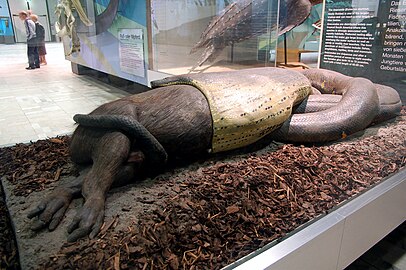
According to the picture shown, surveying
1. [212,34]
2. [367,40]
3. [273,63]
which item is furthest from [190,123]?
[367,40]

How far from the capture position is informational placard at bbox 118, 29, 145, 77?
2029mm

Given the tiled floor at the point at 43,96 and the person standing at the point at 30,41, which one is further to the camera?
the tiled floor at the point at 43,96

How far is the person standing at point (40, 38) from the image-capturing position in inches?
50.6

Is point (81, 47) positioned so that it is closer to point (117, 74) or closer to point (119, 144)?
point (117, 74)

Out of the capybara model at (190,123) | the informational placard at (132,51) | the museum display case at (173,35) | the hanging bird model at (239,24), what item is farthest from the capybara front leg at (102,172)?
the hanging bird model at (239,24)

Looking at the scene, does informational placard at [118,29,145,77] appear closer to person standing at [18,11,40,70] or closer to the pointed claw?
→ person standing at [18,11,40,70]

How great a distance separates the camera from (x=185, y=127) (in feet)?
4.79

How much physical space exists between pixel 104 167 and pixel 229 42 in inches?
80.6

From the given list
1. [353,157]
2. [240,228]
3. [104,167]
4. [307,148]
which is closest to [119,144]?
[104,167]

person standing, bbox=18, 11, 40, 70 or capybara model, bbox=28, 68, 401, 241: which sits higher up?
person standing, bbox=18, 11, 40, 70

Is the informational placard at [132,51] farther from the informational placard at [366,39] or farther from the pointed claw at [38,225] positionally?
the informational placard at [366,39]

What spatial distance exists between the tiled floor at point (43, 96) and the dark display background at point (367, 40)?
2192 millimetres

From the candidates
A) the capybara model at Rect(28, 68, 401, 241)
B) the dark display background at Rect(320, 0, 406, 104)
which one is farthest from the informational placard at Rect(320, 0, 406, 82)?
the capybara model at Rect(28, 68, 401, 241)

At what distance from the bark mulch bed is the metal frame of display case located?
4 cm
